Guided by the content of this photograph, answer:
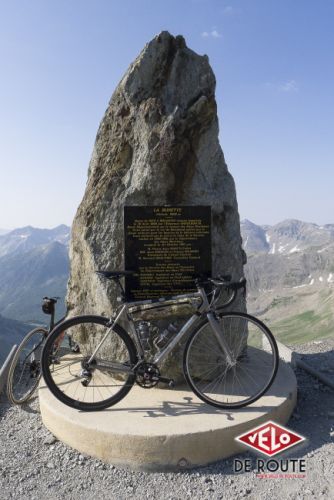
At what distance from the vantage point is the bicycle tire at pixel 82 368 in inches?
205

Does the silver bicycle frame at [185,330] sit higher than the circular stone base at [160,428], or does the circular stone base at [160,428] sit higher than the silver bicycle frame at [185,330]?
the silver bicycle frame at [185,330]

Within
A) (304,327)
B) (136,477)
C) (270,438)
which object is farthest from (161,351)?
(304,327)

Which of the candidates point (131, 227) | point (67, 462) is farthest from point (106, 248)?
point (67, 462)

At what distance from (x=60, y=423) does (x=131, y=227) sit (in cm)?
309

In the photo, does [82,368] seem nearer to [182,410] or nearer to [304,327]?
[182,410]

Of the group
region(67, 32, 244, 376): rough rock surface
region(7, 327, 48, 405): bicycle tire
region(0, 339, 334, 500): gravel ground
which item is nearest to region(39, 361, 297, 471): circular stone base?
region(0, 339, 334, 500): gravel ground

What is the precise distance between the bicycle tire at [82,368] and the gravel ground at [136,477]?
0.66 metres

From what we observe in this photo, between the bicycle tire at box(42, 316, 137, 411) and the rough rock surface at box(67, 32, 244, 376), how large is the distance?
0.48 metres

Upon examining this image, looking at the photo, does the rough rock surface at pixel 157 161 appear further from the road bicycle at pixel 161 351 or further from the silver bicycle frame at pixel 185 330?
the silver bicycle frame at pixel 185 330

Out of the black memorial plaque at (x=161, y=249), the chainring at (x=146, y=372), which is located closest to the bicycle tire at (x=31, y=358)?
the black memorial plaque at (x=161, y=249)

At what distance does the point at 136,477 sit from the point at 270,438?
6.15 ft

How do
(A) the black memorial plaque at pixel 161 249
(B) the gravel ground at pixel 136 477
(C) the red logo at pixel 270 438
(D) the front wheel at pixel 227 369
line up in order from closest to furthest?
(B) the gravel ground at pixel 136 477 < (C) the red logo at pixel 270 438 < (D) the front wheel at pixel 227 369 < (A) the black memorial plaque at pixel 161 249

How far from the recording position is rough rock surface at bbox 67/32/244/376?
611 cm

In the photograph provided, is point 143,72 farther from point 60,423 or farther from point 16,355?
point 60,423
